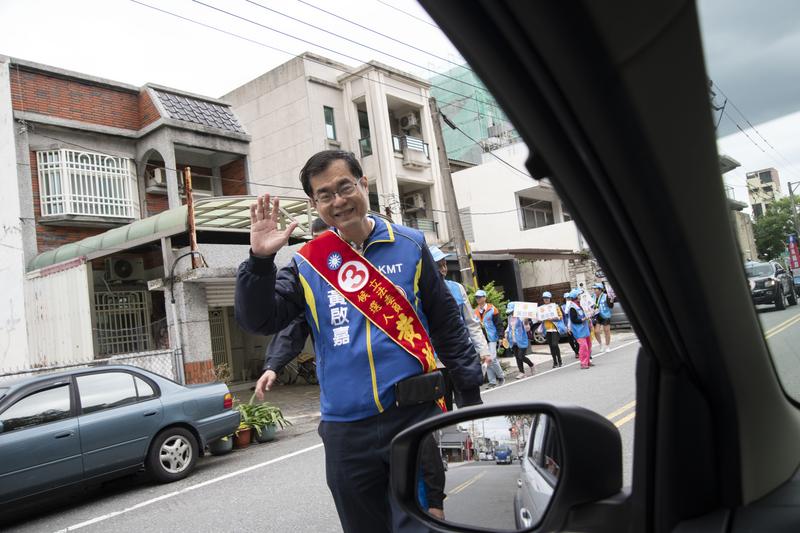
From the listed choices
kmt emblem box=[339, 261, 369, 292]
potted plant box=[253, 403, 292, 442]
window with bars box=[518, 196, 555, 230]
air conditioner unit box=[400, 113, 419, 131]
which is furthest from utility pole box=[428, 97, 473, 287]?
kmt emblem box=[339, 261, 369, 292]

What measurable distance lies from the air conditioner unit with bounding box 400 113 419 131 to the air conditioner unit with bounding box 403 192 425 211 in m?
2.48

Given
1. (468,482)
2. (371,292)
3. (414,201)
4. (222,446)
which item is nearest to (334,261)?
(371,292)

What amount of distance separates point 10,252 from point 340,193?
530 inches

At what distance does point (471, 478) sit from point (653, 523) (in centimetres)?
43

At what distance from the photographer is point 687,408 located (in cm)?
114

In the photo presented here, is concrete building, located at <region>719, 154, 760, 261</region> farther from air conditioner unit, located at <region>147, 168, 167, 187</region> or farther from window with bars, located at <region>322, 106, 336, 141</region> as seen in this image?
window with bars, located at <region>322, 106, 336, 141</region>

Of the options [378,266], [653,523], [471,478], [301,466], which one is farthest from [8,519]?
[653,523]

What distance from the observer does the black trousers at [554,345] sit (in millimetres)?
13469

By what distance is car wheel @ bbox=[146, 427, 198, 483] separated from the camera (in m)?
6.80

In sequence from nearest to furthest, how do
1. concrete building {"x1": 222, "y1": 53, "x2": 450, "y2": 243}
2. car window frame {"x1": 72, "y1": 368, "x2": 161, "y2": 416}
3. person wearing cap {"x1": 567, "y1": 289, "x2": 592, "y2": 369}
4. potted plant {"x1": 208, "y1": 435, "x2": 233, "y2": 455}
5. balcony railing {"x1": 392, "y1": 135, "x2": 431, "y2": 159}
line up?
car window frame {"x1": 72, "y1": 368, "x2": 161, "y2": 416} < potted plant {"x1": 208, "y1": 435, "x2": 233, "y2": 455} < person wearing cap {"x1": 567, "y1": 289, "x2": 592, "y2": 369} < concrete building {"x1": 222, "y1": 53, "x2": 450, "y2": 243} < balcony railing {"x1": 392, "y1": 135, "x2": 431, "y2": 159}

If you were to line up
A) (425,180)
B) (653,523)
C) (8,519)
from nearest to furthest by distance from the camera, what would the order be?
(653,523), (8,519), (425,180)

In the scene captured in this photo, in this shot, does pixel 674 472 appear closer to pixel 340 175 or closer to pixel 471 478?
pixel 471 478

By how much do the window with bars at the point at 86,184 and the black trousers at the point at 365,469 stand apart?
13.7 m

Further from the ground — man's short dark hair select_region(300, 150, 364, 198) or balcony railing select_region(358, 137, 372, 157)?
balcony railing select_region(358, 137, 372, 157)
